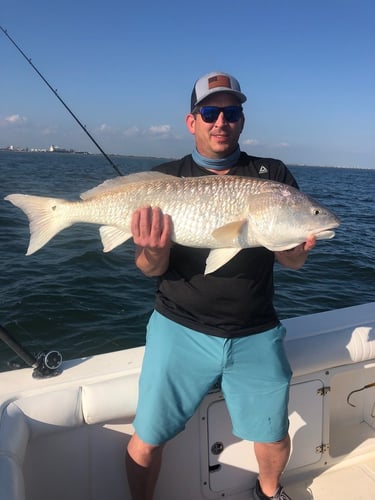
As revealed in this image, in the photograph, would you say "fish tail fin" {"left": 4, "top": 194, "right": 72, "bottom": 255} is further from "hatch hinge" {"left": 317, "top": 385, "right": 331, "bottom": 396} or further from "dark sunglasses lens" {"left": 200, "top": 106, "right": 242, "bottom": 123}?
"hatch hinge" {"left": 317, "top": 385, "right": 331, "bottom": 396}

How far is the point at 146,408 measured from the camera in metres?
2.83

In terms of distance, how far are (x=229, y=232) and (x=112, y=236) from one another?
916mm

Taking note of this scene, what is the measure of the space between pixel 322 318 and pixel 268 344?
1.23 m

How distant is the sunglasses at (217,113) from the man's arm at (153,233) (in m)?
0.72

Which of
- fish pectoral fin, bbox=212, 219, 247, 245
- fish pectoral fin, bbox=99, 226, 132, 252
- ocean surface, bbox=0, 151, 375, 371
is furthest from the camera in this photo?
ocean surface, bbox=0, 151, 375, 371

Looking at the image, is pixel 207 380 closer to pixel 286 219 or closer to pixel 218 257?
pixel 218 257

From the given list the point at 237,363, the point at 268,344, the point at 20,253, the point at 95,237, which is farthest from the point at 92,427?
the point at 95,237

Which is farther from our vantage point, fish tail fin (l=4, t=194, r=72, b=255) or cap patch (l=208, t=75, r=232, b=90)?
fish tail fin (l=4, t=194, r=72, b=255)

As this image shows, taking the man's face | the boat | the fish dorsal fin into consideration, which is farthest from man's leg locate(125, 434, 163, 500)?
the man's face

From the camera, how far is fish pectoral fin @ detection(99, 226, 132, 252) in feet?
10.4

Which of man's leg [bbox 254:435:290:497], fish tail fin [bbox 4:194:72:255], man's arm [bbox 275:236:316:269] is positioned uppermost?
fish tail fin [bbox 4:194:72:255]

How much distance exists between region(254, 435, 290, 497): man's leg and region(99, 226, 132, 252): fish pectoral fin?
5.69 feet

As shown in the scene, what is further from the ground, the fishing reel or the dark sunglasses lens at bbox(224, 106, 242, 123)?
the dark sunglasses lens at bbox(224, 106, 242, 123)

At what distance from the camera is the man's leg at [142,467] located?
2.92 m
